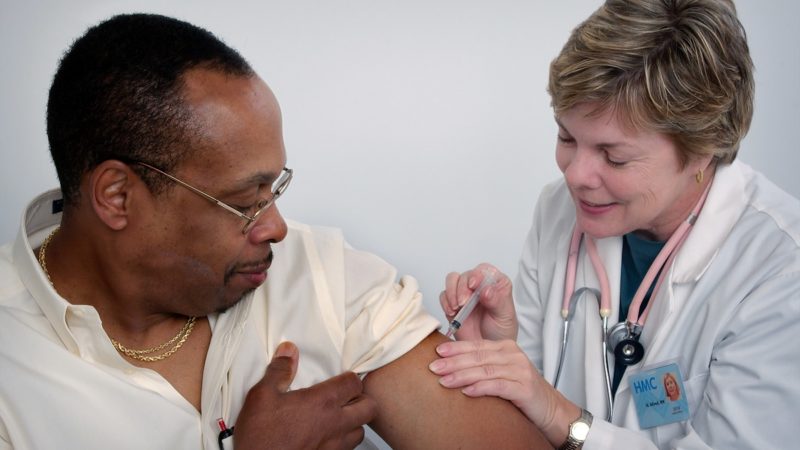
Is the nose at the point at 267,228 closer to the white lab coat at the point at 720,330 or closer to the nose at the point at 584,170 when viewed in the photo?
the nose at the point at 584,170

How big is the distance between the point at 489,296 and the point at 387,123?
95cm

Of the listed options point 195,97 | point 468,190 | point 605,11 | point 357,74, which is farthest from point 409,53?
point 195,97

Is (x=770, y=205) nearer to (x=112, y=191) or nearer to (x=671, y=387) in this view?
(x=671, y=387)

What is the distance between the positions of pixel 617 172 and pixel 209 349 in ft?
2.80

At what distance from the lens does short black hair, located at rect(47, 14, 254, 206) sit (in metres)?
1.40

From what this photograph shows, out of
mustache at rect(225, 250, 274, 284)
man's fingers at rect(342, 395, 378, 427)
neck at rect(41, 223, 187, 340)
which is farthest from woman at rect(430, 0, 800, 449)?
neck at rect(41, 223, 187, 340)

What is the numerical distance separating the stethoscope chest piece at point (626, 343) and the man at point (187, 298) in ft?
1.17

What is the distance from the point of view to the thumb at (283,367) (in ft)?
5.16

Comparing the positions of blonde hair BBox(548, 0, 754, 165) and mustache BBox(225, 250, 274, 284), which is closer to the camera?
mustache BBox(225, 250, 274, 284)

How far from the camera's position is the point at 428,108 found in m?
2.75

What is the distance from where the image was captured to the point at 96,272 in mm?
1559

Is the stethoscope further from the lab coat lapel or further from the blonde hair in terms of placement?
the blonde hair

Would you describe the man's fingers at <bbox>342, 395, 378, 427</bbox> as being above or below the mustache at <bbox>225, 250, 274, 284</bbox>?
below

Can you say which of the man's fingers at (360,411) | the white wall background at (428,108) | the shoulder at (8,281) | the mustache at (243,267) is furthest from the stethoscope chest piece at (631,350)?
the shoulder at (8,281)
